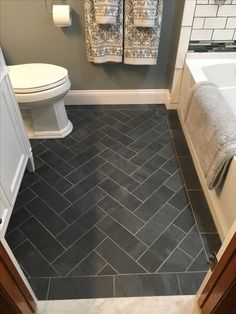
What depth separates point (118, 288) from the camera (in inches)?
50.1

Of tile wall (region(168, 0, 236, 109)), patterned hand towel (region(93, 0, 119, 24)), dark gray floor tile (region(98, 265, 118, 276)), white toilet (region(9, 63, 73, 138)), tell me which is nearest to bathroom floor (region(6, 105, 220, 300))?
dark gray floor tile (region(98, 265, 118, 276))

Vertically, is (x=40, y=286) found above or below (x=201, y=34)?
below

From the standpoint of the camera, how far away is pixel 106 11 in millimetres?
1815

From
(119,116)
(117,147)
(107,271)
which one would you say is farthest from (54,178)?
(119,116)

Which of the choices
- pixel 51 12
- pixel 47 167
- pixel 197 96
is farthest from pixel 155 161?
pixel 51 12

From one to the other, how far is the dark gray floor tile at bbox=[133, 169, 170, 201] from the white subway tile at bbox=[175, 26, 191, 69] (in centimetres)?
87

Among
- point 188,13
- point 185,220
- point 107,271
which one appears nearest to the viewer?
point 107,271

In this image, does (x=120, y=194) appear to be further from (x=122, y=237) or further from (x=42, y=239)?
(x=42, y=239)

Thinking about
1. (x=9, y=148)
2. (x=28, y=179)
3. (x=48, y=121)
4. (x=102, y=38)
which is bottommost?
(x=28, y=179)

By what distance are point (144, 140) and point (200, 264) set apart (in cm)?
101

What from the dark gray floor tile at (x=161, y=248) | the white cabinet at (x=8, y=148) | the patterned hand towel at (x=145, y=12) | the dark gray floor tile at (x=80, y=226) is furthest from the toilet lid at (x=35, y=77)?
the dark gray floor tile at (x=161, y=248)

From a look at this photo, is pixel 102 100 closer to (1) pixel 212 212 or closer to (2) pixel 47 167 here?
(2) pixel 47 167

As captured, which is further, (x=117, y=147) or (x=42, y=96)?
(x=117, y=147)

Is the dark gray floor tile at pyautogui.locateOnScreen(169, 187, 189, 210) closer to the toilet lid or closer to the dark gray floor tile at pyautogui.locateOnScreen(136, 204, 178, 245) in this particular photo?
the dark gray floor tile at pyautogui.locateOnScreen(136, 204, 178, 245)
